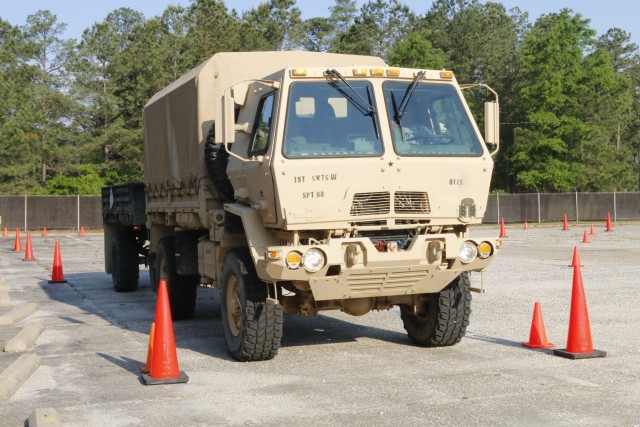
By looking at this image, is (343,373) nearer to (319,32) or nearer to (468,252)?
(468,252)

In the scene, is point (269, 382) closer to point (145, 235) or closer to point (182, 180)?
point (182, 180)

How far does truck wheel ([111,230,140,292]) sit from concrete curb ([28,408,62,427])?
9973mm

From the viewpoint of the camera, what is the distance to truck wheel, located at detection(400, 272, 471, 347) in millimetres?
9844

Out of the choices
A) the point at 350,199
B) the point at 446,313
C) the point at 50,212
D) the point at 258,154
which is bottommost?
the point at 446,313

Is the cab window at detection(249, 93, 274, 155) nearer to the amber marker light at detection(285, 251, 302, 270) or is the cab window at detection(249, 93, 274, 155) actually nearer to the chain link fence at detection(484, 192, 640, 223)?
the amber marker light at detection(285, 251, 302, 270)

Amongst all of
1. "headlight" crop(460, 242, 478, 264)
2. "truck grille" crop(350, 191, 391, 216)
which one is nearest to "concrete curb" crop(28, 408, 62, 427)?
"truck grille" crop(350, 191, 391, 216)

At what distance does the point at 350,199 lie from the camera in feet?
28.9

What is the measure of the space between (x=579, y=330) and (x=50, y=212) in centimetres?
4435

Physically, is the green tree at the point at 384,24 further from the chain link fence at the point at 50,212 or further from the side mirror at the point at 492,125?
the side mirror at the point at 492,125

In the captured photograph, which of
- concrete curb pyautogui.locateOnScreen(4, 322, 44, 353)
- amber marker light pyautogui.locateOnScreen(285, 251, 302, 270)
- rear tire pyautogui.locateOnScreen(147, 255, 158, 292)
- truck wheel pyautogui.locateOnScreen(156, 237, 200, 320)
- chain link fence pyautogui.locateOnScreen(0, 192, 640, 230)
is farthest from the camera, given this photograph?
chain link fence pyautogui.locateOnScreen(0, 192, 640, 230)

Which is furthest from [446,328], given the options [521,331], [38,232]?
[38,232]

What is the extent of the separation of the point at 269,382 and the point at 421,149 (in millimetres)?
2748

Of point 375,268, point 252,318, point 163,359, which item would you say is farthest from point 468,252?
point 163,359

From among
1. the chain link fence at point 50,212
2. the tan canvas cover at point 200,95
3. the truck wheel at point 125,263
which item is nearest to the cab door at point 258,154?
the tan canvas cover at point 200,95
